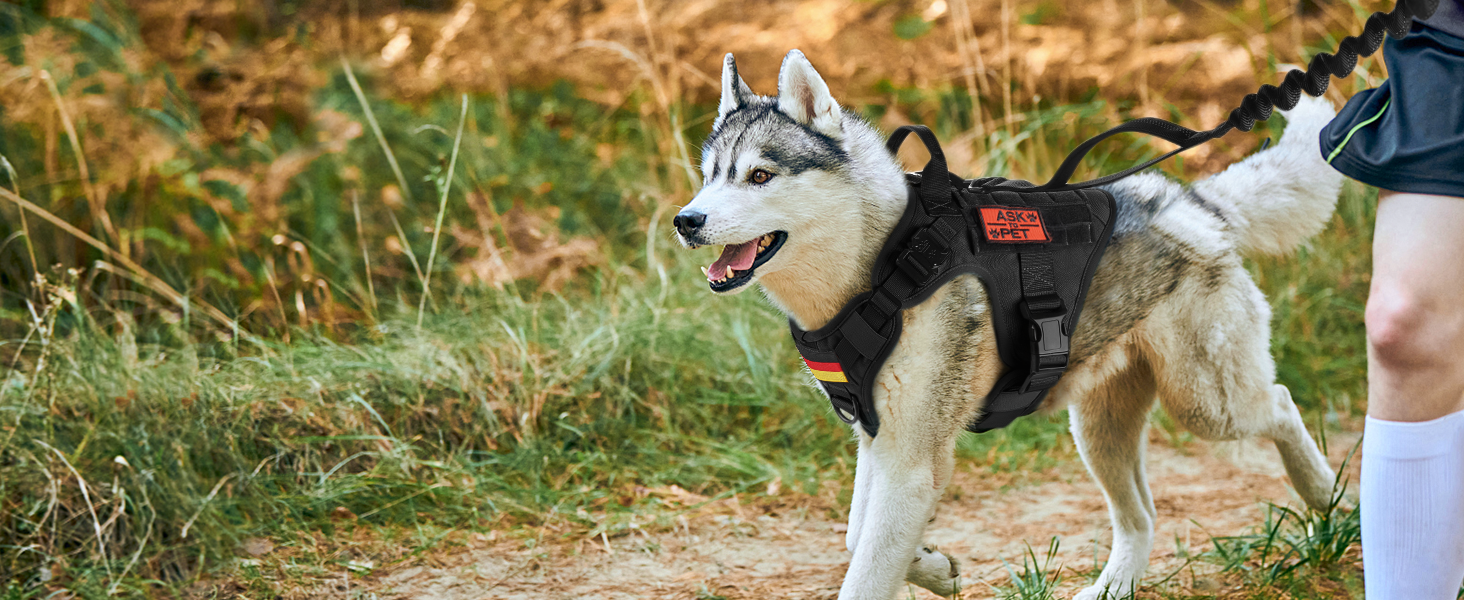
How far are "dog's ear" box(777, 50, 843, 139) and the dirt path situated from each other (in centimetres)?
148

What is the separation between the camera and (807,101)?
8.00 feet

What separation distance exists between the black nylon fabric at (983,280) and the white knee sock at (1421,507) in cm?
72

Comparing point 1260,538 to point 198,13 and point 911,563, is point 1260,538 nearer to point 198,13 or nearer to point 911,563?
point 911,563

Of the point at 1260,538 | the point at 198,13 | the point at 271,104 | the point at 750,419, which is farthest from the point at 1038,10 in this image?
the point at 198,13

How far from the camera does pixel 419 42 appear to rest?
7.21 m

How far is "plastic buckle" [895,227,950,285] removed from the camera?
2.31 metres

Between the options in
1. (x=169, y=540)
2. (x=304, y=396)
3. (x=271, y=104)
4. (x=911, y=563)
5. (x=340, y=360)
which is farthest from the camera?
(x=271, y=104)

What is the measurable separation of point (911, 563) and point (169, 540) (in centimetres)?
238

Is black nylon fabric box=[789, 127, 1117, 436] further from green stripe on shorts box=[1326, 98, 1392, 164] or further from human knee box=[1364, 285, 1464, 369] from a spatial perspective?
human knee box=[1364, 285, 1464, 369]

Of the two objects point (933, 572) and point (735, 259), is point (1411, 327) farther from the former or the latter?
point (735, 259)

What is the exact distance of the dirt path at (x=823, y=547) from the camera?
3059mm

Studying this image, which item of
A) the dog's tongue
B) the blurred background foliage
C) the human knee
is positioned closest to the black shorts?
the human knee

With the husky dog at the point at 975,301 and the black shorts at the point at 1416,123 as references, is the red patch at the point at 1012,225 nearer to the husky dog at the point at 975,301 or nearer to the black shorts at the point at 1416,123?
the husky dog at the point at 975,301

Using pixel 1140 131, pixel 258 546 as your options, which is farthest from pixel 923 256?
pixel 258 546
